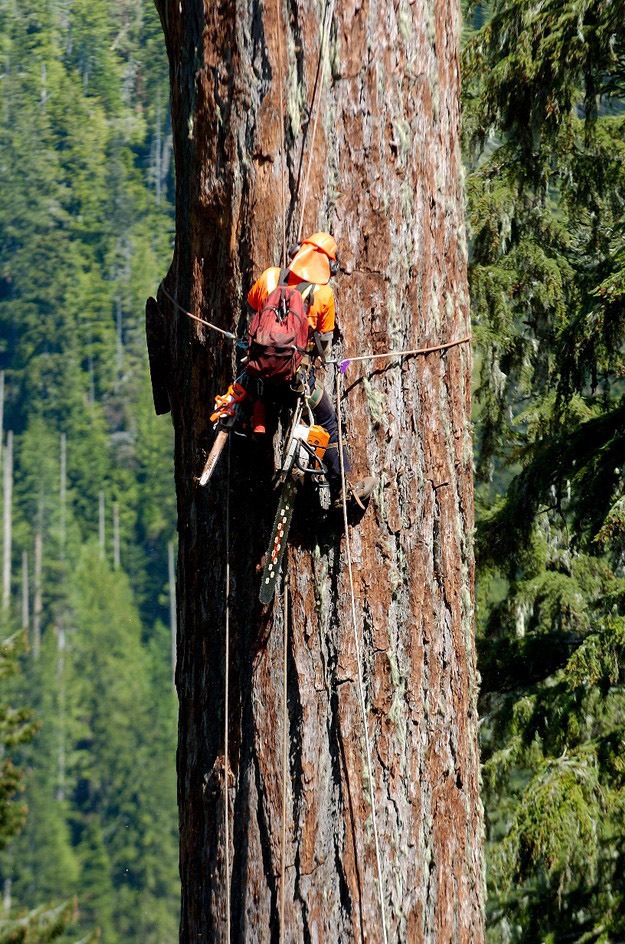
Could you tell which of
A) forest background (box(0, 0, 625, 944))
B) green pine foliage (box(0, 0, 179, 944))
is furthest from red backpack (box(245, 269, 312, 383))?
green pine foliage (box(0, 0, 179, 944))

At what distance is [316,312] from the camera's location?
2795 millimetres

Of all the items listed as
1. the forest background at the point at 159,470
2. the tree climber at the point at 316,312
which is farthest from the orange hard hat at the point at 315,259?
the forest background at the point at 159,470

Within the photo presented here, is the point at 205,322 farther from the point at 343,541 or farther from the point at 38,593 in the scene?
the point at 38,593

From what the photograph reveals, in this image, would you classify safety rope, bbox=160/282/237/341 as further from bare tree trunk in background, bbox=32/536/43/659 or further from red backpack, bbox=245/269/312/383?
bare tree trunk in background, bbox=32/536/43/659

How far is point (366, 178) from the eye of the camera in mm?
2818

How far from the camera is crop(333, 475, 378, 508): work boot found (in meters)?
2.79

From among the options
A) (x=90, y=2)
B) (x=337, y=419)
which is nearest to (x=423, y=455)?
(x=337, y=419)

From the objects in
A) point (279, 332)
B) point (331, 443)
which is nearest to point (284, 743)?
point (331, 443)

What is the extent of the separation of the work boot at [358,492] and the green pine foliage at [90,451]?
2433 inches

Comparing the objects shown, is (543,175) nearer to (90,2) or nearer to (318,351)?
(318,351)

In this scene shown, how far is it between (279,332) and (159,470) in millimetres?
84099

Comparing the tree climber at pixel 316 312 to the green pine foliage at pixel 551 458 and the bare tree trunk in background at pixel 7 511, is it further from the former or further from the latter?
the bare tree trunk in background at pixel 7 511

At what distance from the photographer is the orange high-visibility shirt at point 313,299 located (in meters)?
2.76

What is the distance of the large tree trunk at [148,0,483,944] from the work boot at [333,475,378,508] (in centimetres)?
4
